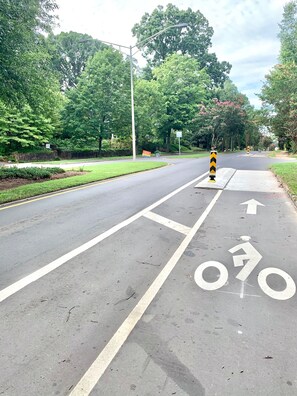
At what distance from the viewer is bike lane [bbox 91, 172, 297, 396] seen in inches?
89.4

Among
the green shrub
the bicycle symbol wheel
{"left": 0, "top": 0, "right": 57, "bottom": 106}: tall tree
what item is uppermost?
{"left": 0, "top": 0, "right": 57, "bottom": 106}: tall tree

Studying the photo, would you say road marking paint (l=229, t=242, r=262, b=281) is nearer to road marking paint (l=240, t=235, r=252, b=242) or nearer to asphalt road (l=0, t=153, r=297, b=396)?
asphalt road (l=0, t=153, r=297, b=396)

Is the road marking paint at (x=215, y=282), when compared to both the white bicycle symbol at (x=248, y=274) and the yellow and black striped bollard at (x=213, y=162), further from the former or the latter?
the yellow and black striped bollard at (x=213, y=162)

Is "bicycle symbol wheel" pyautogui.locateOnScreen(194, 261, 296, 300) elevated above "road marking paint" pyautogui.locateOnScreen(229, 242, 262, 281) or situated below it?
above

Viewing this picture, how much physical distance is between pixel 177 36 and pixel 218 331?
7865 centimetres

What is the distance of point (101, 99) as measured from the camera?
112ft

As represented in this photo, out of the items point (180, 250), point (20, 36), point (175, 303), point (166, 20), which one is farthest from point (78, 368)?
point (166, 20)

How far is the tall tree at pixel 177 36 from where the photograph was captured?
223 feet

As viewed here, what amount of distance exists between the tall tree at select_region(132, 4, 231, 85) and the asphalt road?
235 ft

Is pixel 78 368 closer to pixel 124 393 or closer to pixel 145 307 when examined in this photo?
pixel 124 393

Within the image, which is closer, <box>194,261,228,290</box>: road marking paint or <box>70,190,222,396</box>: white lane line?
<box>70,190,222,396</box>: white lane line

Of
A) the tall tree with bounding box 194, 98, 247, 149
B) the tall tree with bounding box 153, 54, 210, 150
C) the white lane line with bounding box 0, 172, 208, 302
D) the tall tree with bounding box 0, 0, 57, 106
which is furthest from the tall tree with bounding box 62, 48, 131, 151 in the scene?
the white lane line with bounding box 0, 172, 208, 302

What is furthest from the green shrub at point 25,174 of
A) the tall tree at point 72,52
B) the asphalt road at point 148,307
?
the tall tree at point 72,52

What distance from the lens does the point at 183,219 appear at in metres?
7.16
